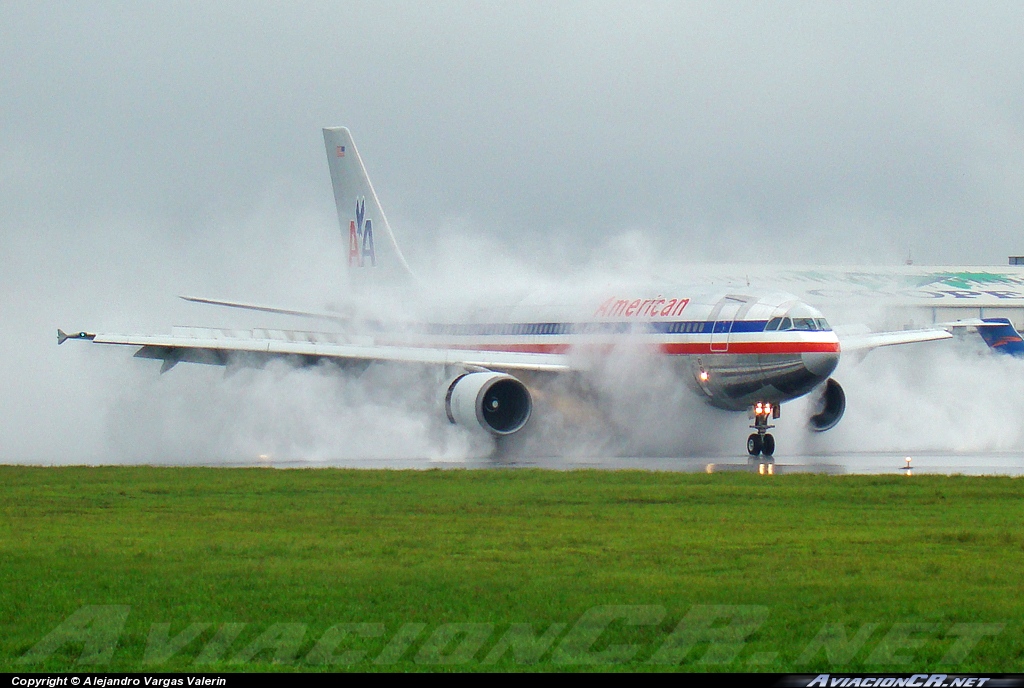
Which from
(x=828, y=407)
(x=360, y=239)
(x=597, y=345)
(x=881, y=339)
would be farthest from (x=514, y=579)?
(x=360, y=239)

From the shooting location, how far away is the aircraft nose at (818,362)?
106ft

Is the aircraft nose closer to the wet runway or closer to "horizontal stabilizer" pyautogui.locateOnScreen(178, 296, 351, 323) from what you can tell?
the wet runway

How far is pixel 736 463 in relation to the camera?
98.0 feet

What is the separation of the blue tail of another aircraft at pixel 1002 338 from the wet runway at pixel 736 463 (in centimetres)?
1755

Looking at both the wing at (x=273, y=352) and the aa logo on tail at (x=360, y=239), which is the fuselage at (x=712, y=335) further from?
the aa logo on tail at (x=360, y=239)

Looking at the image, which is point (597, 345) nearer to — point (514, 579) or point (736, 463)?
point (736, 463)

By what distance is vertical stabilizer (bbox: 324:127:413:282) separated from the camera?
164 ft

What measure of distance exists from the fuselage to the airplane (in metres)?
0.03

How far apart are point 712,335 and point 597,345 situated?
391cm

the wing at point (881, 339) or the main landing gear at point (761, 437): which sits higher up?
the wing at point (881, 339)

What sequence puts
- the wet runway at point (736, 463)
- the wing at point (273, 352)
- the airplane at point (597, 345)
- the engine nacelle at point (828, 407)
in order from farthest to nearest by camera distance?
the engine nacelle at point (828, 407), the wing at point (273, 352), the airplane at point (597, 345), the wet runway at point (736, 463)

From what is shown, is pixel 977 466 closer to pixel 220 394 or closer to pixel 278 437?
pixel 278 437

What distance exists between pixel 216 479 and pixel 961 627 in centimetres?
1594

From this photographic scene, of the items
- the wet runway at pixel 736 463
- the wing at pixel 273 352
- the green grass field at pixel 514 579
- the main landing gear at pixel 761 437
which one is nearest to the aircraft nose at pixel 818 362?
the main landing gear at pixel 761 437
